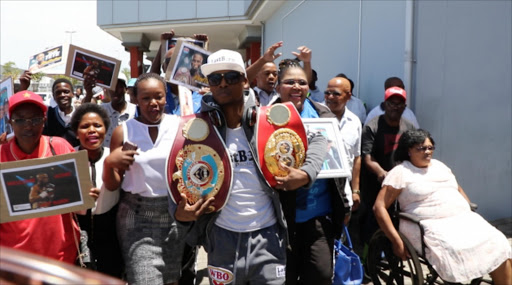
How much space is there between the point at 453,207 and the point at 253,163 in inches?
86.9

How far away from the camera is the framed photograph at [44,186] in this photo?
2.95 metres

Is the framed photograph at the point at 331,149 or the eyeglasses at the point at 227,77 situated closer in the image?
the eyeglasses at the point at 227,77

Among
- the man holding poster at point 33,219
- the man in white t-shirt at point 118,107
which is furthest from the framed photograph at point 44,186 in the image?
the man in white t-shirt at point 118,107

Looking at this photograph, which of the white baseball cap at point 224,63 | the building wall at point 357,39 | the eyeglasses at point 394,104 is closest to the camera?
the white baseball cap at point 224,63

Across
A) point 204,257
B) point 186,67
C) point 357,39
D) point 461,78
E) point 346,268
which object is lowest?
point 204,257

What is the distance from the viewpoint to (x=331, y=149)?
136 inches

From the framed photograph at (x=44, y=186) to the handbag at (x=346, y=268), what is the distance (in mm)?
1729

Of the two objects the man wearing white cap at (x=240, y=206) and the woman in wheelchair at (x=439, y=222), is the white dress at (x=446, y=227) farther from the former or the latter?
the man wearing white cap at (x=240, y=206)

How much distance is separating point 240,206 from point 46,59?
387 cm

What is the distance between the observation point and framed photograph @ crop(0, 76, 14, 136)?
4.29 m

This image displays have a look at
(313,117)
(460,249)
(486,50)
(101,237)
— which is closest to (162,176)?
(101,237)

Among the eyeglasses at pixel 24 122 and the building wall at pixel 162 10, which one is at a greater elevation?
the building wall at pixel 162 10

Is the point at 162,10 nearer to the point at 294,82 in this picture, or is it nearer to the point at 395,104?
the point at 395,104

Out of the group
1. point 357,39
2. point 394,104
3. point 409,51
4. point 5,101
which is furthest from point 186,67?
point 357,39
